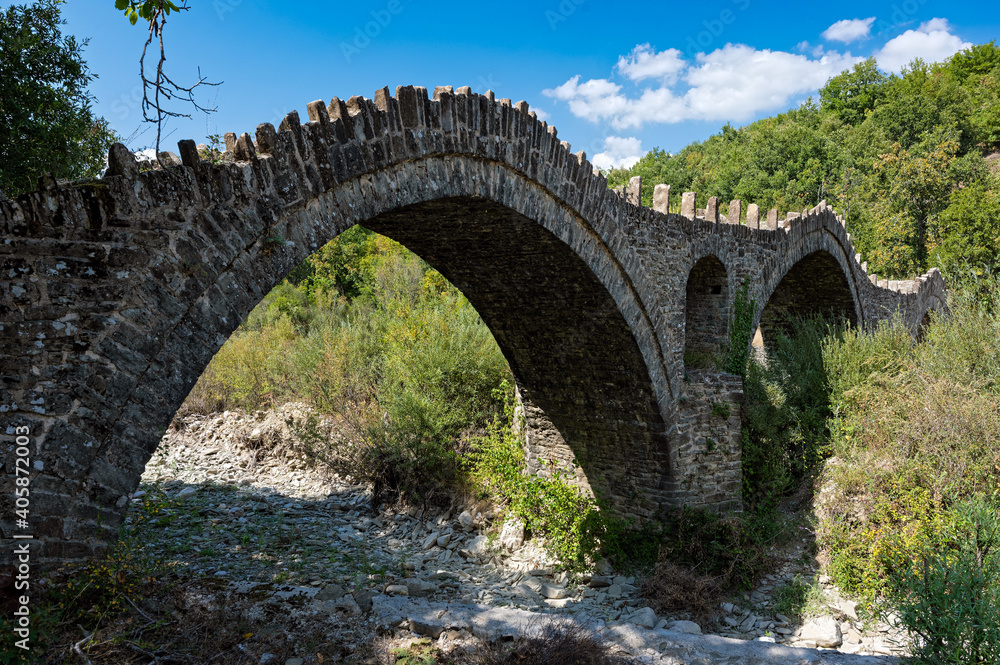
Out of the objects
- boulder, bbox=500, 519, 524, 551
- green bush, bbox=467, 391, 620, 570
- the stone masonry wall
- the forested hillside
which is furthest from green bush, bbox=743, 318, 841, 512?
the forested hillside

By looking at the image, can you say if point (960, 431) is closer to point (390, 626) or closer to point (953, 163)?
point (390, 626)

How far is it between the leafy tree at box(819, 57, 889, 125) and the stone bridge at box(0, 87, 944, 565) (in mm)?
27400

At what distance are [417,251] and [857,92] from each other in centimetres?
3570

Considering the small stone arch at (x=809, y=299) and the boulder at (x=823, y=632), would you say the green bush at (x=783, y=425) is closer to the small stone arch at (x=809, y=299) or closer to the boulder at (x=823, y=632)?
the boulder at (x=823, y=632)

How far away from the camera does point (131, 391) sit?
10.2 feet

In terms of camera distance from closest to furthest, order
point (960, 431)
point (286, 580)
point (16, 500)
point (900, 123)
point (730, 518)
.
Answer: point (16, 500)
point (286, 580)
point (960, 431)
point (730, 518)
point (900, 123)

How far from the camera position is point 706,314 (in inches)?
359

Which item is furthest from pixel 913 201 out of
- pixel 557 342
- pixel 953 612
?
pixel 953 612

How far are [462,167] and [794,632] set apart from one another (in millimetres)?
6085

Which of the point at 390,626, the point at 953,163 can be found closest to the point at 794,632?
the point at 390,626

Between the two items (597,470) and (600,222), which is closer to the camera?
(600,222)

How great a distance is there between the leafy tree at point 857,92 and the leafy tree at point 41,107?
1391 inches

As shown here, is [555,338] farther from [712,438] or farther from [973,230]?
[973,230]

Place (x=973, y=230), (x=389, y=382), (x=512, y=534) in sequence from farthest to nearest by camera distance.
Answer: (x=973, y=230) → (x=389, y=382) → (x=512, y=534)
